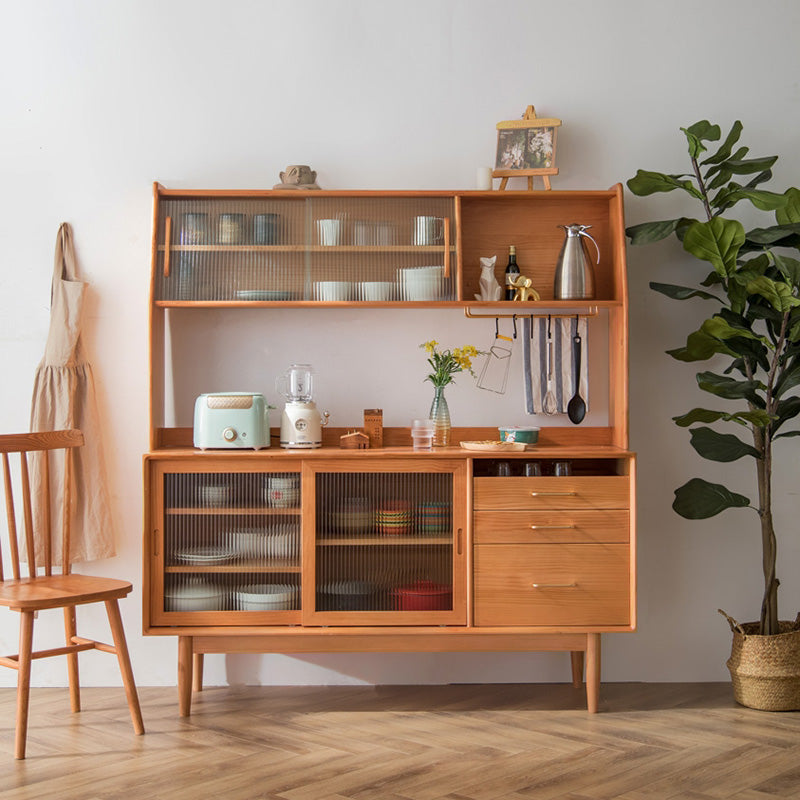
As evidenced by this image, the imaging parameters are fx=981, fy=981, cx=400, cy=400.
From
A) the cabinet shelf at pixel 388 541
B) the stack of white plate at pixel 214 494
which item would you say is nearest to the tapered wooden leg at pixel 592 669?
the cabinet shelf at pixel 388 541

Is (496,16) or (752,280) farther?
(496,16)

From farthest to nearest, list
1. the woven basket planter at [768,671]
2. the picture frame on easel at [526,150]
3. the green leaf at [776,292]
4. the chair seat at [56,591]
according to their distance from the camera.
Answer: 1. the picture frame on easel at [526,150]
2. the woven basket planter at [768,671]
3. the green leaf at [776,292]
4. the chair seat at [56,591]

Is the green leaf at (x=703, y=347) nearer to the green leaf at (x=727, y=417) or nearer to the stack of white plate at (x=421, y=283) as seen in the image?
the green leaf at (x=727, y=417)

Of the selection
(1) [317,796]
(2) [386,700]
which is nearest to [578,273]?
(2) [386,700]

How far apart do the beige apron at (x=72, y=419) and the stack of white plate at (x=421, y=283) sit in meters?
1.23

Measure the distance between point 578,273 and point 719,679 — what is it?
1670mm

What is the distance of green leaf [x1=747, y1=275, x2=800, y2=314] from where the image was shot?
3.30 meters

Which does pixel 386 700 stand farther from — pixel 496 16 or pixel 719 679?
pixel 496 16

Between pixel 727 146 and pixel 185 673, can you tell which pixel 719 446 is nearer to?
pixel 727 146

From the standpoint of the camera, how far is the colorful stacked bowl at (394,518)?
340 cm

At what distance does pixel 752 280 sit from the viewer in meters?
3.36

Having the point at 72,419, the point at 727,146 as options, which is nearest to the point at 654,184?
the point at 727,146

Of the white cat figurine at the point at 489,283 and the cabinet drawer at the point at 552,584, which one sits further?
the white cat figurine at the point at 489,283

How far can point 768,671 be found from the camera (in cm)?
341
